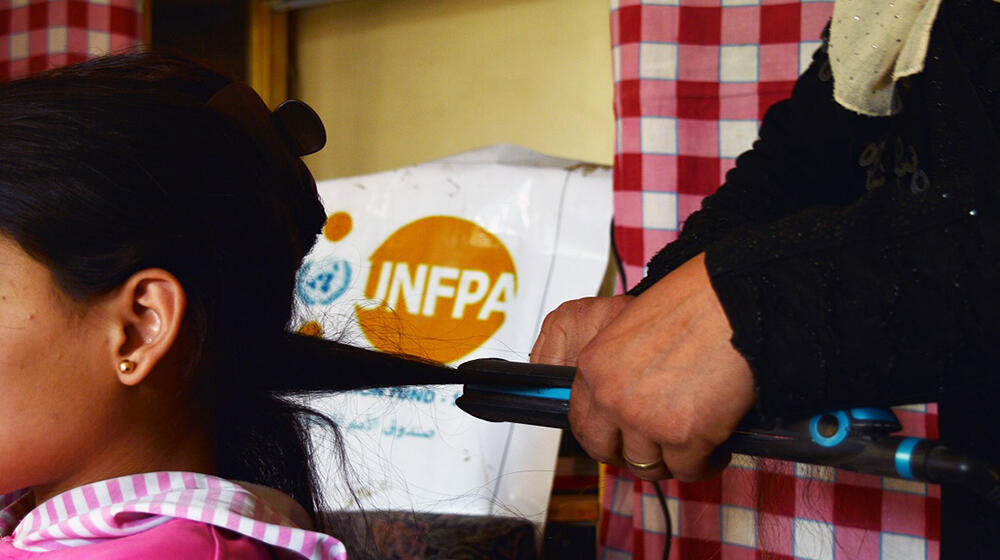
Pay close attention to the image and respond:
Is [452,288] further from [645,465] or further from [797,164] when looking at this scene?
[645,465]

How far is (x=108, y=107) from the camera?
2.06ft

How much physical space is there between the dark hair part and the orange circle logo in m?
0.39

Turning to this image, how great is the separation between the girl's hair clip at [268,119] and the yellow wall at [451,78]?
83cm

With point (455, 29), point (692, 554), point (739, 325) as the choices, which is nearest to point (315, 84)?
point (455, 29)

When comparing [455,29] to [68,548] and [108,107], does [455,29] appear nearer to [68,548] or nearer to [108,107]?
[108,107]

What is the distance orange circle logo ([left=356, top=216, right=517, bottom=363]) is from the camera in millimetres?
1175

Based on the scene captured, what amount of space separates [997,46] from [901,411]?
0.51m

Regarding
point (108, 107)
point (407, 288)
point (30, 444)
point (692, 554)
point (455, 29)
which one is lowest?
point (692, 554)

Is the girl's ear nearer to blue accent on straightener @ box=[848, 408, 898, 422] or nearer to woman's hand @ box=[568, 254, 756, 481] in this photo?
woman's hand @ box=[568, 254, 756, 481]

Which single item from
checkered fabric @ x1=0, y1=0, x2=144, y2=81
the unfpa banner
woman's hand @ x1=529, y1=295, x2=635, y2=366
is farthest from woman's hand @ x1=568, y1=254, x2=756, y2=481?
checkered fabric @ x1=0, y1=0, x2=144, y2=81

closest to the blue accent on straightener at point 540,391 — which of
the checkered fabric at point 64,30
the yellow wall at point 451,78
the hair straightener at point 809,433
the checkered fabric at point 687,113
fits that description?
the hair straightener at point 809,433

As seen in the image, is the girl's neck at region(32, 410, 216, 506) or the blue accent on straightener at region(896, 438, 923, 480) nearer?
the blue accent on straightener at region(896, 438, 923, 480)

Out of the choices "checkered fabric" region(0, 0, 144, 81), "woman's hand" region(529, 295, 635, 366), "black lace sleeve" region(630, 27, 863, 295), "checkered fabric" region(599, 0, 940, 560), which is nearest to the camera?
"woman's hand" region(529, 295, 635, 366)

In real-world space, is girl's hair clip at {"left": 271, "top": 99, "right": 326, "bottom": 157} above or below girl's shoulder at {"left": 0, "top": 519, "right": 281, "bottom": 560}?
above
